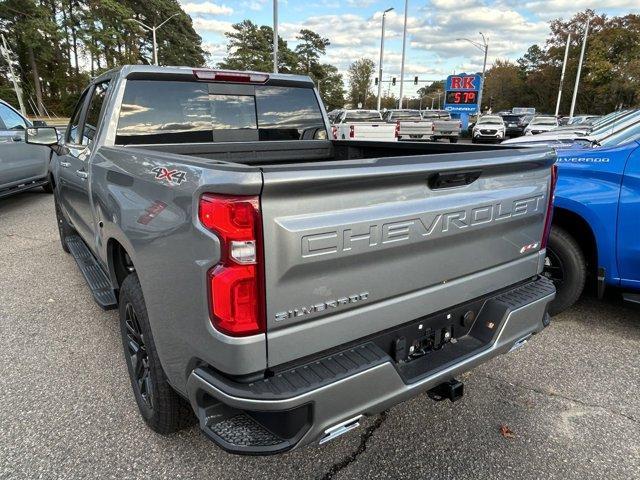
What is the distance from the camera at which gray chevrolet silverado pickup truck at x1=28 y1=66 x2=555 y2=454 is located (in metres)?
1.63

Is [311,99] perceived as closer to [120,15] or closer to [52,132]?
[52,132]

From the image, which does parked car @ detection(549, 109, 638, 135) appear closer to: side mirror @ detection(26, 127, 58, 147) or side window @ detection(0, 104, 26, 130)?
side mirror @ detection(26, 127, 58, 147)

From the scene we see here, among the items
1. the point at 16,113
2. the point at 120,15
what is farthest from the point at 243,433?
the point at 120,15

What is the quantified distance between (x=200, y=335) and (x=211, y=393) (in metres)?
0.22

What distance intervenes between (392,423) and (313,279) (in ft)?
4.67

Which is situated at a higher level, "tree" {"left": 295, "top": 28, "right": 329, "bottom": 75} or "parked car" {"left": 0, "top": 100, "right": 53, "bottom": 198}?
"tree" {"left": 295, "top": 28, "right": 329, "bottom": 75}

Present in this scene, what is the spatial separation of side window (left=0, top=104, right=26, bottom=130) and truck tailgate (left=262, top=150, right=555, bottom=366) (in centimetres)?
844

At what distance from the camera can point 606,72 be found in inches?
1885

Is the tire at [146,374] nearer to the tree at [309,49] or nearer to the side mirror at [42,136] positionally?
the side mirror at [42,136]

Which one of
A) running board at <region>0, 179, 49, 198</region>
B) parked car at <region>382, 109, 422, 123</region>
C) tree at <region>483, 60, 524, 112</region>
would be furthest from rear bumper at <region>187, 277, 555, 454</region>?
tree at <region>483, 60, 524, 112</region>

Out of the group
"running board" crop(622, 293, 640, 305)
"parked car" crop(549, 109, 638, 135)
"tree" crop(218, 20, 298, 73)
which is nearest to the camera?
"running board" crop(622, 293, 640, 305)

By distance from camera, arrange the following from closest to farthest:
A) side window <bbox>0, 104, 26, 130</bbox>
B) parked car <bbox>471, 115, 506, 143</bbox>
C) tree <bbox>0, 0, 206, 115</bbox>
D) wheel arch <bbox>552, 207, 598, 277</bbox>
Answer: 1. wheel arch <bbox>552, 207, 598, 277</bbox>
2. side window <bbox>0, 104, 26, 130</bbox>
3. parked car <bbox>471, 115, 506, 143</bbox>
4. tree <bbox>0, 0, 206, 115</bbox>

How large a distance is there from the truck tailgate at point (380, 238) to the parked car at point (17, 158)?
24.3ft

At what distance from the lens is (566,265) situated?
3.79 meters
